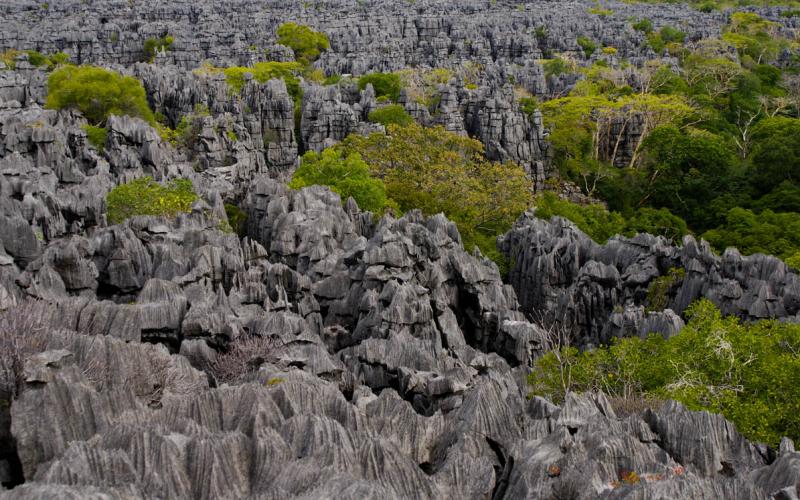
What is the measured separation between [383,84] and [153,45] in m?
38.8

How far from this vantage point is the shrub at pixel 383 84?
218 ft

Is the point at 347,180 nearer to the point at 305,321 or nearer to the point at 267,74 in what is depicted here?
the point at 305,321

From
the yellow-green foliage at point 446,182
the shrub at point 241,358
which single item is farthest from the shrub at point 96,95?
the shrub at point 241,358

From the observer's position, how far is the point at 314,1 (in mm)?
128875

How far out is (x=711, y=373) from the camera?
56.7 feet

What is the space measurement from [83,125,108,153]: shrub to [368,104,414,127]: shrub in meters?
18.6

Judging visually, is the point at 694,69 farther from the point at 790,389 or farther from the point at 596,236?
the point at 790,389

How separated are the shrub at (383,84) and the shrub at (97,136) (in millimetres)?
25137

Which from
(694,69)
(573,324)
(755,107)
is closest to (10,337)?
(573,324)

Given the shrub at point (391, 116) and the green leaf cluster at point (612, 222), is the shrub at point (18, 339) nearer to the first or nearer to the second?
the green leaf cluster at point (612, 222)

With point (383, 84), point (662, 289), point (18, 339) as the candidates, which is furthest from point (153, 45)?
point (18, 339)

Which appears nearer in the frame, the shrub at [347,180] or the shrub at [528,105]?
the shrub at [347,180]

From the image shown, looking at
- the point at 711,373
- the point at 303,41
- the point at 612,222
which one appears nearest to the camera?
the point at 711,373

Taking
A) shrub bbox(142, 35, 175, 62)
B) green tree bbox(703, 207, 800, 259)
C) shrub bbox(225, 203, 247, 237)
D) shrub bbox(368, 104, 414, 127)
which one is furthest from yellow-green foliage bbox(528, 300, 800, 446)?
shrub bbox(142, 35, 175, 62)
